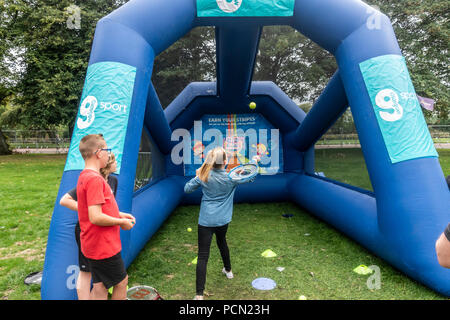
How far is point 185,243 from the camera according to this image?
4113 millimetres

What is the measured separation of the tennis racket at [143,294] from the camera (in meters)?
2.50

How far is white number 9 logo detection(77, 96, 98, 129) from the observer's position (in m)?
2.87

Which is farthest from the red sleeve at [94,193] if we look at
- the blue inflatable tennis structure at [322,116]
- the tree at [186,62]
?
the tree at [186,62]

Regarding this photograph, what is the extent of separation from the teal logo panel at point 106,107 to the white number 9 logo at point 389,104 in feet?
8.48

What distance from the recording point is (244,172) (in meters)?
3.11

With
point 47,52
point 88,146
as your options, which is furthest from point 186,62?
point 88,146

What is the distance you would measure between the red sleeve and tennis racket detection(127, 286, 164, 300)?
3.93 ft

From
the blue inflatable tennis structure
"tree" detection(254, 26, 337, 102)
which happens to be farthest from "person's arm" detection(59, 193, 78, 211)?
"tree" detection(254, 26, 337, 102)

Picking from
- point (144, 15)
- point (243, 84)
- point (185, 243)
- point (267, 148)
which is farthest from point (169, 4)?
point (267, 148)

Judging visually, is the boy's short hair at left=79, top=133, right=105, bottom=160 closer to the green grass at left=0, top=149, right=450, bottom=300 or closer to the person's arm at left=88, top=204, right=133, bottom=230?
the person's arm at left=88, top=204, right=133, bottom=230

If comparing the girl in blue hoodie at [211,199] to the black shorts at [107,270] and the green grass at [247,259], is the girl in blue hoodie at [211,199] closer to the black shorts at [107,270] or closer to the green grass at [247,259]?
the green grass at [247,259]

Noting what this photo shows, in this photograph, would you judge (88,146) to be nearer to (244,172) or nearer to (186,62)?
(244,172)

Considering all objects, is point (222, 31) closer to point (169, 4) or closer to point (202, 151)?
point (169, 4)

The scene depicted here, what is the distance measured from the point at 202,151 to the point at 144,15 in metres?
3.51
